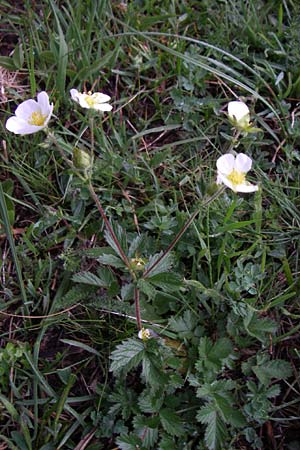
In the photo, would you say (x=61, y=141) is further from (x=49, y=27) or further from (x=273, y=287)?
(x=273, y=287)

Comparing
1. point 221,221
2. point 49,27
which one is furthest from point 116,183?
point 49,27

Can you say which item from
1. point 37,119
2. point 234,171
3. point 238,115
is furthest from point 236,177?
point 37,119

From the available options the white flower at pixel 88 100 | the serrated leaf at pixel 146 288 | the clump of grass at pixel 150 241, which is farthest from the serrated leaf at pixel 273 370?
the white flower at pixel 88 100

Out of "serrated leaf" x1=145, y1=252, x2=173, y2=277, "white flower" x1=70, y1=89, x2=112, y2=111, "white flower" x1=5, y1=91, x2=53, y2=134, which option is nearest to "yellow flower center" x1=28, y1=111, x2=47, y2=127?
"white flower" x1=5, y1=91, x2=53, y2=134

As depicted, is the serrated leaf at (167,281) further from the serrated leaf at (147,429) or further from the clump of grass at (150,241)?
the serrated leaf at (147,429)

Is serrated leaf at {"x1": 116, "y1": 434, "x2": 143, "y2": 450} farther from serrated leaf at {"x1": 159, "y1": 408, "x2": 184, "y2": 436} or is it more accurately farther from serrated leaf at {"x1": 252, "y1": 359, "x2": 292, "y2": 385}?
serrated leaf at {"x1": 252, "y1": 359, "x2": 292, "y2": 385}

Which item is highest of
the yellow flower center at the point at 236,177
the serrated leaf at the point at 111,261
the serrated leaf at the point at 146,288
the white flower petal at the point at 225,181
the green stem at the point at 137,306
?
the white flower petal at the point at 225,181

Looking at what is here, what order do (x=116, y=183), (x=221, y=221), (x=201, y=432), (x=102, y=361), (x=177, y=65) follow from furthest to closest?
(x=177, y=65) < (x=116, y=183) < (x=221, y=221) < (x=102, y=361) < (x=201, y=432)
